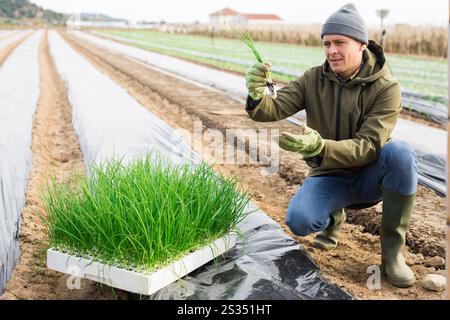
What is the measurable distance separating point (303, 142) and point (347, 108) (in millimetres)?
401

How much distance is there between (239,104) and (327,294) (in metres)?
4.58

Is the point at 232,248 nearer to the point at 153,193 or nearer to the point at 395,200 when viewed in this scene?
the point at 153,193

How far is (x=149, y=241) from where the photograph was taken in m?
1.95

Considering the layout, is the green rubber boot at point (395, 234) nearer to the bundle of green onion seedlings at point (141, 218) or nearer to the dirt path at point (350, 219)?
the dirt path at point (350, 219)

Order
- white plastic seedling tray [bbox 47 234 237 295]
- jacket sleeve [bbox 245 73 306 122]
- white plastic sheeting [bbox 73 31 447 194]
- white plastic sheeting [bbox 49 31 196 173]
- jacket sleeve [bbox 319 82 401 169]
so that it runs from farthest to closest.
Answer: white plastic sheeting [bbox 73 31 447 194], white plastic sheeting [bbox 49 31 196 173], jacket sleeve [bbox 245 73 306 122], jacket sleeve [bbox 319 82 401 169], white plastic seedling tray [bbox 47 234 237 295]

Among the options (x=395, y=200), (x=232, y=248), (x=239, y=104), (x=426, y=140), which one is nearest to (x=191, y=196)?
(x=232, y=248)

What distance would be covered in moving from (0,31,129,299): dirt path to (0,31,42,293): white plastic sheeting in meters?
0.04

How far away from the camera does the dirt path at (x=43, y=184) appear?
216 cm

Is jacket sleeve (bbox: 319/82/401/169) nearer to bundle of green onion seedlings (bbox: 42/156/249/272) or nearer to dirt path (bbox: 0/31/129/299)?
bundle of green onion seedlings (bbox: 42/156/249/272)

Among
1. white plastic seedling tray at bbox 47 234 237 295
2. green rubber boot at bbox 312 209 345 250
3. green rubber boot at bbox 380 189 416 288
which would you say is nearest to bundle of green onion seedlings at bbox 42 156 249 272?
white plastic seedling tray at bbox 47 234 237 295

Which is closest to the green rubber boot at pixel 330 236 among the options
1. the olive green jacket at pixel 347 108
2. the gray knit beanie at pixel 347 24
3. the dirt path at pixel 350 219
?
the dirt path at pixel 350 219

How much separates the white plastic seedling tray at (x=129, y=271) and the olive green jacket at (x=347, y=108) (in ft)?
2.11

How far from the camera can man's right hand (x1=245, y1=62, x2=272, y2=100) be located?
7.36 feet
